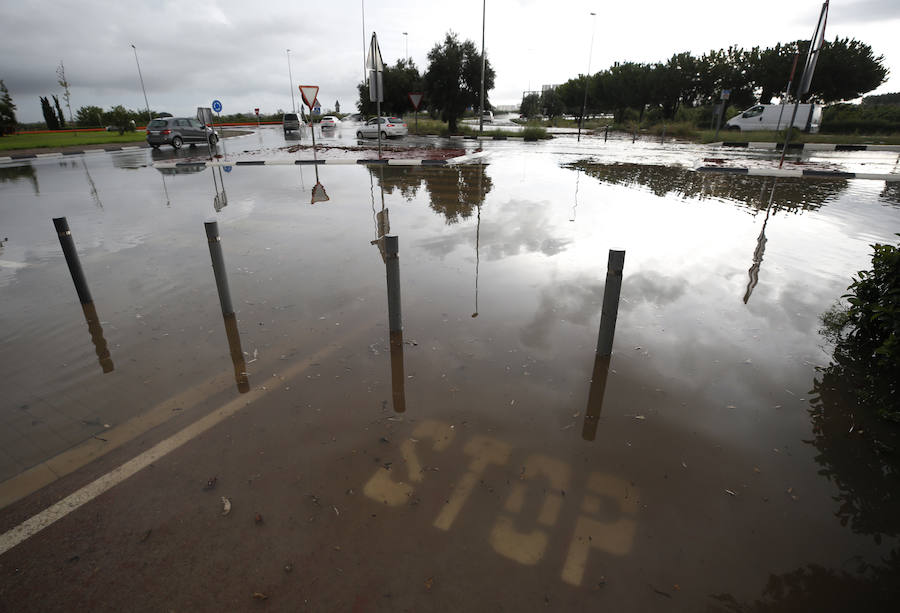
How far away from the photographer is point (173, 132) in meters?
27.8

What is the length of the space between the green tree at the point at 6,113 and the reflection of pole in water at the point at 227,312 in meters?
48.3

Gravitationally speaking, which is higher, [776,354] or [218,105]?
[218,105]

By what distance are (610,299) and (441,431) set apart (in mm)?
1756

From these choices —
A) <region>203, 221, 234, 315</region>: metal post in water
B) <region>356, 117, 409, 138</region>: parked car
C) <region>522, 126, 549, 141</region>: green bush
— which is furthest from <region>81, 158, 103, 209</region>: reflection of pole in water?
<region>522, 126, 549, 141</region>: green bush

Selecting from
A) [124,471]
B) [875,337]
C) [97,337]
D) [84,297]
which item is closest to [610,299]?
[875,337]

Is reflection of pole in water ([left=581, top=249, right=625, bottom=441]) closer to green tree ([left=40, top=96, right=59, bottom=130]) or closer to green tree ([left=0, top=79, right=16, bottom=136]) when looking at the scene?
green tree ([left=0, top=79, right=16, bottom=136])

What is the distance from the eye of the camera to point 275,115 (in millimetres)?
90875

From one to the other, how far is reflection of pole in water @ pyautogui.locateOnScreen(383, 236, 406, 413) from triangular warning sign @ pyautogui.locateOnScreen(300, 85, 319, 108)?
1585 centimetres

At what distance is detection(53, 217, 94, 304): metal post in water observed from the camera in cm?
477

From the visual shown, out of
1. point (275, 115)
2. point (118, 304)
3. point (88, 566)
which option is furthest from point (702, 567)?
point (275, 115)

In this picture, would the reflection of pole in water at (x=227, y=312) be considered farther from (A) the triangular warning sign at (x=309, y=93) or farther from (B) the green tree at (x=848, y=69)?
(B) the green tree at (x=848, y=69)

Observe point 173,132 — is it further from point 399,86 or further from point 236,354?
point 236,354

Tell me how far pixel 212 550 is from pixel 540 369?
2722mm

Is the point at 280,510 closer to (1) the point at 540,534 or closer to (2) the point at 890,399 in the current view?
(1) the point at 540,534
